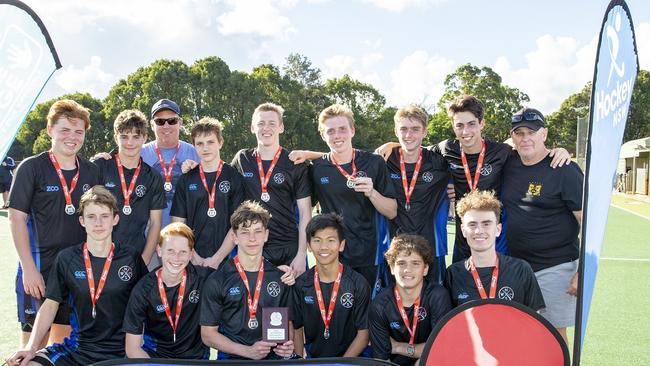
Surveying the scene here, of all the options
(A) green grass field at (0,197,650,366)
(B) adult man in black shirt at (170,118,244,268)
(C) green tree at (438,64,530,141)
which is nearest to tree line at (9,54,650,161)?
(C) green tree at (438,64,530,141)

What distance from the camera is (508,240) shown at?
4.32 meters

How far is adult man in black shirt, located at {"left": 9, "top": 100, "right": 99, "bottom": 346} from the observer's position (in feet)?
13.6

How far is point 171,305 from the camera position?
155 inches

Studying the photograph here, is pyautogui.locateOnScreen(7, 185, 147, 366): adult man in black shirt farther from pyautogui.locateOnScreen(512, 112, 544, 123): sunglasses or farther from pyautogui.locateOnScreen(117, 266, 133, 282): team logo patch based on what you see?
pyautogui.locateOnScreen(512, 112, 544, 123): sunglasses

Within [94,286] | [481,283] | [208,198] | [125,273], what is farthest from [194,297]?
[481,283]

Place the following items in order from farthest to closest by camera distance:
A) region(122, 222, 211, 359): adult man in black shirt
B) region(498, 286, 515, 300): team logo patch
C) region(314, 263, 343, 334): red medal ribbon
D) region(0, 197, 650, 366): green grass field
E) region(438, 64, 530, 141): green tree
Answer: region(438, 64, 530, 141): green tree < region(0, 197, 650, 366): green grass field < region(314, 263, 343, 334): red medal ribbon < region(122, 222, 211, 359): adult man in black shirt < region(498, 286, 515, 300): team logo patch

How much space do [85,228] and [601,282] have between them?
6.76 meters

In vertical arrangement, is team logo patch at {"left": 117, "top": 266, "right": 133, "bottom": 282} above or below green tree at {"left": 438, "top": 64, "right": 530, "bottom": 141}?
below

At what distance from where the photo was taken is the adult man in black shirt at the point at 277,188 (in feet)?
14.8

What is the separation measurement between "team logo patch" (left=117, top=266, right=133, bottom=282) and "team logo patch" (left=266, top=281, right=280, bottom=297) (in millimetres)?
985

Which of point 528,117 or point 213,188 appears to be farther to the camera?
point 213,188

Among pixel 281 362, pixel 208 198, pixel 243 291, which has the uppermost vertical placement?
pixel 208 198

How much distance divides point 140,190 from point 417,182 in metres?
2.21

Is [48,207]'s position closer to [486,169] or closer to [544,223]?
[486,169]
